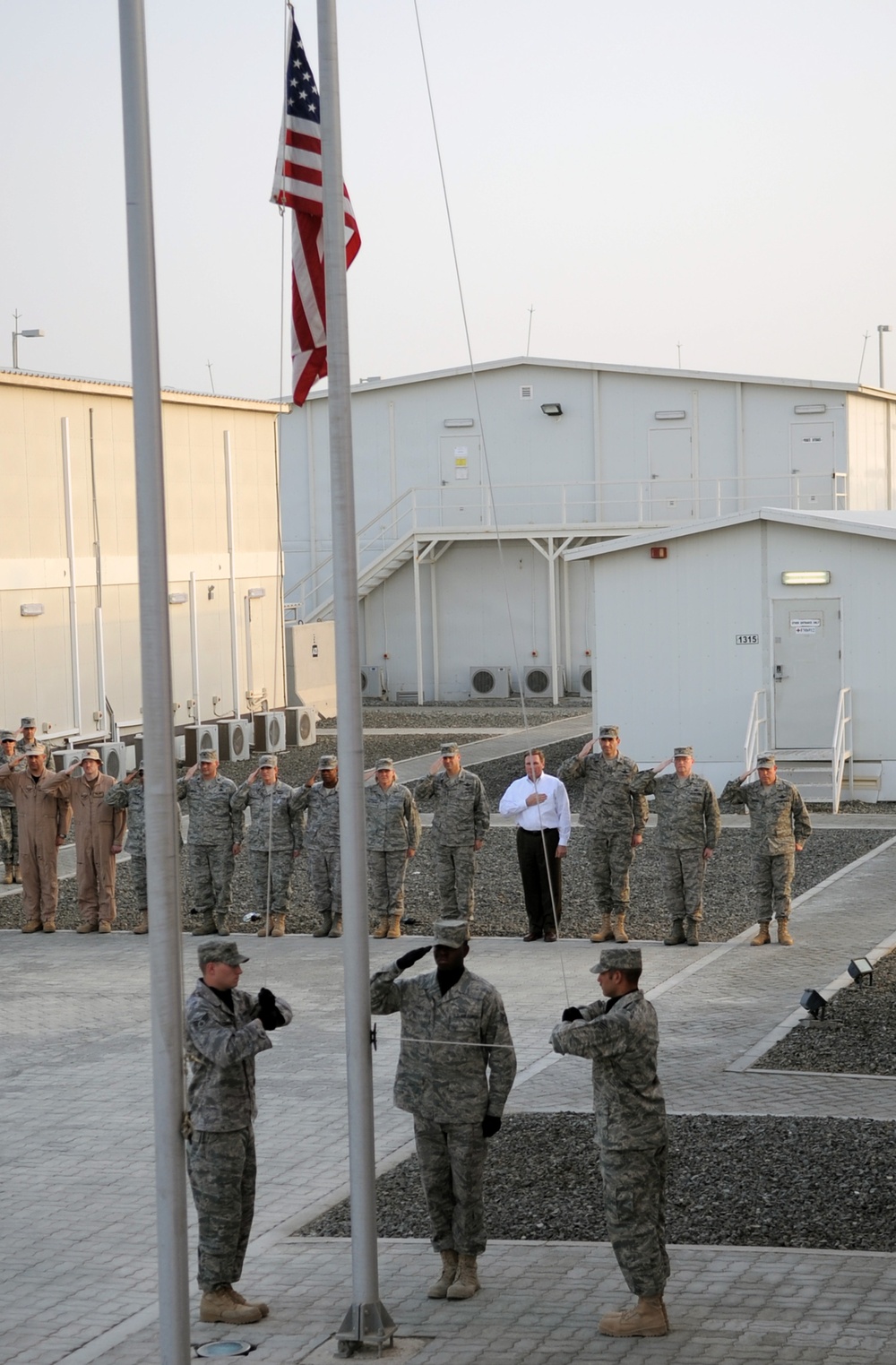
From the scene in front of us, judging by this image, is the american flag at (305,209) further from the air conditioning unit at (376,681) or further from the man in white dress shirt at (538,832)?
the air conditioning unit at (376,681)

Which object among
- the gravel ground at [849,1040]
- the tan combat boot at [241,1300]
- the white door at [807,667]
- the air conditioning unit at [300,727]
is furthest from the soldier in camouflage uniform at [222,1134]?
the air conditioning unit at [300,727]

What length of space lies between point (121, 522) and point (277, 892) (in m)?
16.1

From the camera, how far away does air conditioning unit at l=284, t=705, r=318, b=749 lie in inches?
1401

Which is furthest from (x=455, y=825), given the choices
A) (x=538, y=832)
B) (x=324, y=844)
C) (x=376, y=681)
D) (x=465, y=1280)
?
(x=376, y=681)

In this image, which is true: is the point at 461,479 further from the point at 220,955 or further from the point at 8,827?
the point at 220,955

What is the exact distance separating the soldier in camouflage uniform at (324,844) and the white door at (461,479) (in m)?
26.8

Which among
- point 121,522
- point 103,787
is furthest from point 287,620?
point 103,787

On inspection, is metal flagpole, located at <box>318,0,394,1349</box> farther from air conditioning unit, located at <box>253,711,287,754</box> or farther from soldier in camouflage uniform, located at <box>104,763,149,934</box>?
air conditioning unit, located at <box>253,711,287,754</box>

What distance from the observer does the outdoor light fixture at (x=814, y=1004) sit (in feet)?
41.1

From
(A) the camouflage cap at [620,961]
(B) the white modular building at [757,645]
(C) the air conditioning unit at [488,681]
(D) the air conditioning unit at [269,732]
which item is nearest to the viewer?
(A) the camouflage cap at [620,961]

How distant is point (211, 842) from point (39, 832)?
2.04m

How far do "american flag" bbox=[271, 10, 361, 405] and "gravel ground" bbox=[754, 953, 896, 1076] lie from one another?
584 centimetres

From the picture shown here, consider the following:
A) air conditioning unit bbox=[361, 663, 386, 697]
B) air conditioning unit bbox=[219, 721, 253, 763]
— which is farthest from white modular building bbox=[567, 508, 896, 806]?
air conditioning unit bbox=[361, 663, 386, 697]

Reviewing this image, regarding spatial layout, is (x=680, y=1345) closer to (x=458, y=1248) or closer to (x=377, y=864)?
(x=458, y=1248)
